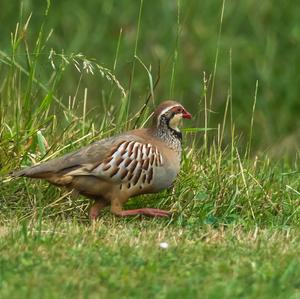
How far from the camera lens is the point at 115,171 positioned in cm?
884

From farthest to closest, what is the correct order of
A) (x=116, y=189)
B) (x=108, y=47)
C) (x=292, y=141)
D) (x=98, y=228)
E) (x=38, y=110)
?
(x=108, y=47), (x=292, y=141), (x=38, y=110), (x=116, y=189), (x=98, y=228)

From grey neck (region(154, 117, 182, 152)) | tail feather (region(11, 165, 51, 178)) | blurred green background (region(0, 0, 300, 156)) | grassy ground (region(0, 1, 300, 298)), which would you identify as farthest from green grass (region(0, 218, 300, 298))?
blurred green background (region(0, 0, 300, 156))

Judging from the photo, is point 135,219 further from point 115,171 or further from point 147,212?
point 115,171

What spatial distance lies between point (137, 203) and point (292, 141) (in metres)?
4.55

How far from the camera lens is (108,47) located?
14.5 m

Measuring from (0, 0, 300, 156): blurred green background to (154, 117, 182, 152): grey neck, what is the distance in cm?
455

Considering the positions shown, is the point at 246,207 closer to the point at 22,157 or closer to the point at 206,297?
the point at 22,157

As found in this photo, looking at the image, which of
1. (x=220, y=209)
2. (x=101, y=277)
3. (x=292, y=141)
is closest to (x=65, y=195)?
(x=220, y=209)

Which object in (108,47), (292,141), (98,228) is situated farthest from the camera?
(108,47)

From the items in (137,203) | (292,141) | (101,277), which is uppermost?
(101,277)

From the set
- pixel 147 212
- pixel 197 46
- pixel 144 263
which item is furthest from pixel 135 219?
pixel 197 46

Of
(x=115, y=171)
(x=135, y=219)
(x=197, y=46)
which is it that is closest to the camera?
(x=115, y=171)

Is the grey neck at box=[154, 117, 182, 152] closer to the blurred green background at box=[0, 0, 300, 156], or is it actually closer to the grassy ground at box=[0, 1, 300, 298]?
the grassy ground at box=[0, 1, 300, 298]

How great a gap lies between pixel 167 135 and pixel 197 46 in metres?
5.26
